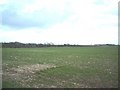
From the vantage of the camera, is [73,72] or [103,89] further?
[73,72]

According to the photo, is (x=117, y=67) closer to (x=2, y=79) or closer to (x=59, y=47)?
(x=2, y=79)

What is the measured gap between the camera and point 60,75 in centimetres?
1691

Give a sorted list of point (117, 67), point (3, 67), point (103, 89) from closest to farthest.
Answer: point (103, 89) < point (3, 67) < point (117, 67)

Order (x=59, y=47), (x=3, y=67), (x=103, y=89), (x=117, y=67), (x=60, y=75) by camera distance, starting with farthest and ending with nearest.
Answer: (x=59, y=47)
(x=117, y=67)
(x=3, y=67)
(x=60, y=75)
(x=103, y=89)

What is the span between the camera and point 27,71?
57.1ft

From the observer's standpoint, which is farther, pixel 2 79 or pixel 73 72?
pixel 73 72

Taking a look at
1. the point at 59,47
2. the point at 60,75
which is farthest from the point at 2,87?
the point at 59,47

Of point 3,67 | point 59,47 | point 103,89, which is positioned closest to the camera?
point 103,89

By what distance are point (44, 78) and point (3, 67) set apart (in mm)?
3549

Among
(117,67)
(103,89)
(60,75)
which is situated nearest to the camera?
(103,89)

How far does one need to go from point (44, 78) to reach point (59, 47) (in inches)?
1319

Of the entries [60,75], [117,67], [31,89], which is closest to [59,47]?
[117,67]

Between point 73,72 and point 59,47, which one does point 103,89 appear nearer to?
point 73,72

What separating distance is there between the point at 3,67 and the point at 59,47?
3141cm
